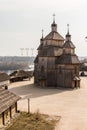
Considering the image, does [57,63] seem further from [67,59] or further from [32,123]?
[32,123]

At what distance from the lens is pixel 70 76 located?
44.9 metres

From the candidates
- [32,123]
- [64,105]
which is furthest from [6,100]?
[64,105]

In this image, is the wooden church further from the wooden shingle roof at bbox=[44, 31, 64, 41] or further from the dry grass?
the dry grass

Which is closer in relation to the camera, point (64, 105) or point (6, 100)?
point (6, 100)

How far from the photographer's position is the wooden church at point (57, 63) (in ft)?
148

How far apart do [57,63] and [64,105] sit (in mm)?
16534

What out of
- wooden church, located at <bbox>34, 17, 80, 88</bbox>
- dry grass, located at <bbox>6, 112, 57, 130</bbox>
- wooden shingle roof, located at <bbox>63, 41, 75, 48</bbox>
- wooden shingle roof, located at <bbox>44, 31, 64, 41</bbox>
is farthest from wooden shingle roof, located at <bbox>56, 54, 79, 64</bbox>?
dry grass, located at <bbox>6, 112, 57, 130</bbox>

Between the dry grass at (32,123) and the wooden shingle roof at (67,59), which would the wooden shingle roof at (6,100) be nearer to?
the dry grass at (32,123)

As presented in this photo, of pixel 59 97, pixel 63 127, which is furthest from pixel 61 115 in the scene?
pixel 59 97

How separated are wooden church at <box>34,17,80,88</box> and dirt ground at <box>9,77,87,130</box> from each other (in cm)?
333

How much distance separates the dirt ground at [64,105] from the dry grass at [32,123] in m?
0.91

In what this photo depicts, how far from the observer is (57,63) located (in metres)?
46.3

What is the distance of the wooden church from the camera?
45.0m

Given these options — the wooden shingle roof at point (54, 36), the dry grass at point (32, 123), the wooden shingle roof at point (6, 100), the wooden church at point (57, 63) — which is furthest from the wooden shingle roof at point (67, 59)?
the wooden shingle roof at point (6, 100)
